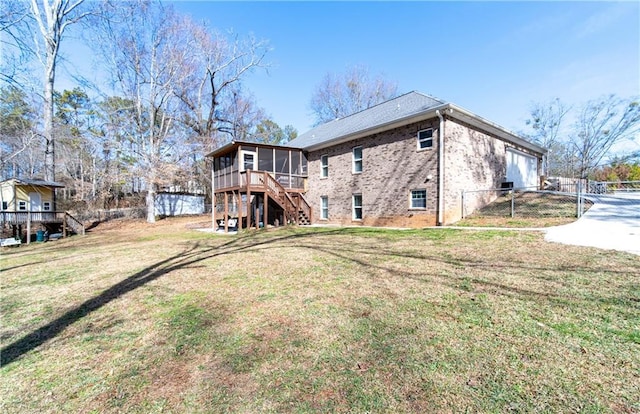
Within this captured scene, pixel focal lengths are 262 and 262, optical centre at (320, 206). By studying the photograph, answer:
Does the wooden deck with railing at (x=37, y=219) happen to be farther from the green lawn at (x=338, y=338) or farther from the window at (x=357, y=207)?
the window at (x=357, y=207)

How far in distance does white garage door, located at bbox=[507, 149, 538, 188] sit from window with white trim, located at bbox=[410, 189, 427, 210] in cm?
701

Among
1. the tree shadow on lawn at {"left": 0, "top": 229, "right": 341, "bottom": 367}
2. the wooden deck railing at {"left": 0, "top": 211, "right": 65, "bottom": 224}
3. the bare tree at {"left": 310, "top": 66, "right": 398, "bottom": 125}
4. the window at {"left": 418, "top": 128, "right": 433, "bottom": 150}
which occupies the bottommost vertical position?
the tree shadow on lawn at {"left": 0, "top": 229, "right": 341, "bottom": 367}

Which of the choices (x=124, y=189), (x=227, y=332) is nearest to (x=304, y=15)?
(x=227, y=332)

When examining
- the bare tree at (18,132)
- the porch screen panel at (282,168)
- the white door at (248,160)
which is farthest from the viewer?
the porch screen panel at (282,168)

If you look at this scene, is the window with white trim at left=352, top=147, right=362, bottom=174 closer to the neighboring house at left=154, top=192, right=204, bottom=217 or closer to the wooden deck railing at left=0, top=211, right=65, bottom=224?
the wooden deck railing at left=0, top=211, right=65, bottom=224

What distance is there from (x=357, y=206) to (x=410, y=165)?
3823 millimetres

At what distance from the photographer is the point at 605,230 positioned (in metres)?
7.09

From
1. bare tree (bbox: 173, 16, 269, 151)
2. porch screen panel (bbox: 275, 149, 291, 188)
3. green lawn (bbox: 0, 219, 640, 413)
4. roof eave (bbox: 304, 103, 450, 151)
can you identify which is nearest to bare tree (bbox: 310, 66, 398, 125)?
bare tree (bbox: 173, 16, 269, 151)

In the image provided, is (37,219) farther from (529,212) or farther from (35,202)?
(529,212)

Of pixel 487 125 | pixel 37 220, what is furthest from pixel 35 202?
pixel 487 125

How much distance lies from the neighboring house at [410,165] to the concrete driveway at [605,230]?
3934mm

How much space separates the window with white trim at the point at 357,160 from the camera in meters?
14.5

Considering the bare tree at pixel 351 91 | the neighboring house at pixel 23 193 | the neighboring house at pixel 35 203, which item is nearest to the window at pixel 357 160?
the neighboring house at pixel 35 203

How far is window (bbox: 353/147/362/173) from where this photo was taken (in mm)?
14492
